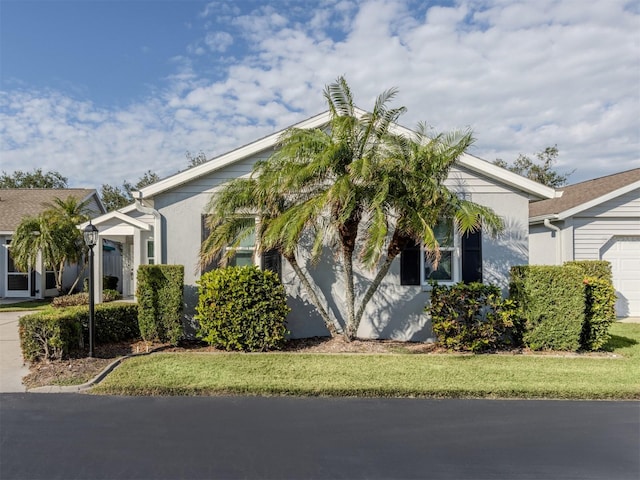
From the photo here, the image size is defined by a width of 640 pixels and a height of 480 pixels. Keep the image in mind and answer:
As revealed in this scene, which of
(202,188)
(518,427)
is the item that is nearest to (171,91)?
(202,188)

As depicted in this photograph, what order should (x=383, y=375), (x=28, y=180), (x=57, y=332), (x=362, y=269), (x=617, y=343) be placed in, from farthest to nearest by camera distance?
(x=28, y=180)
(x=362, y=269)
(x=617, y=343)
(x=57, y=332)
(x=383, y=375)

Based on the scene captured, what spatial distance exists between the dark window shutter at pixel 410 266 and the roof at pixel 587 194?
5.34 m

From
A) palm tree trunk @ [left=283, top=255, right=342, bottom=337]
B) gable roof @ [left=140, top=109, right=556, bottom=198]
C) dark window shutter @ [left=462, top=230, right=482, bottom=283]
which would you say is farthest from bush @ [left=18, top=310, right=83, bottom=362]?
dark window shutter @ [left=462, top=230, right=482, bottom=283]

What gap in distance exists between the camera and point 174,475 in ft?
12.1

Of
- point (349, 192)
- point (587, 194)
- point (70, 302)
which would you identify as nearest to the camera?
point (349, 192)

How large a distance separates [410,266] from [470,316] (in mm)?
1792

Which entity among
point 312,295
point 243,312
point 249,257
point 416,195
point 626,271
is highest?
point 416,195

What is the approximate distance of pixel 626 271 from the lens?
12578 millimetres

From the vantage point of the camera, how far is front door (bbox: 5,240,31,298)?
18.9 metres

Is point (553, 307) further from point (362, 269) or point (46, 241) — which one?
point (46, 241)

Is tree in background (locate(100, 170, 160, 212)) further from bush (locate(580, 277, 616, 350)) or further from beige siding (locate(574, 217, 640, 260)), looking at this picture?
bush (locate(580, 277, 616, 350))

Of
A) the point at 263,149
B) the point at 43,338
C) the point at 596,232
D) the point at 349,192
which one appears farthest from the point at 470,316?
the point at 43,338

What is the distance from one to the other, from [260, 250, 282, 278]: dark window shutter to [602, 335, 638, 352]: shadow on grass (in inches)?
270

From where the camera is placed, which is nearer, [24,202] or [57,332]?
Answer: [57,332]
